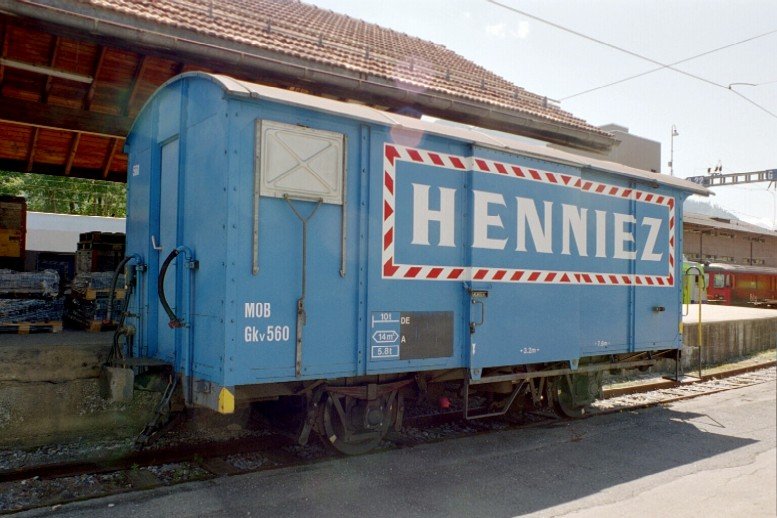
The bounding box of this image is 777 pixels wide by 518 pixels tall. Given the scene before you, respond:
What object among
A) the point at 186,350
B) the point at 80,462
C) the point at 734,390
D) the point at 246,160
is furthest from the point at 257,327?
the point at 734,390

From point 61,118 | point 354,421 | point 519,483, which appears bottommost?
point 519,483

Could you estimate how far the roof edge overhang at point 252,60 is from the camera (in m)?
6.95

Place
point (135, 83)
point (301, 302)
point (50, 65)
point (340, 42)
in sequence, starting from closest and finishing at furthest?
point (301, 302)
point (50, 65)
point (135, 83)
point (340, 42)

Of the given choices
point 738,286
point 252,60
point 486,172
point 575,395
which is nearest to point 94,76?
point 252,60

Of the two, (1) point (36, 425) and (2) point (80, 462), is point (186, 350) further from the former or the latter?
(1) point (36, 425)

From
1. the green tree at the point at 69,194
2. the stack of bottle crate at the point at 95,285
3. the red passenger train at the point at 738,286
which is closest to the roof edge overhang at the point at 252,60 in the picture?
the stack of bottle crate at the point at 95,285

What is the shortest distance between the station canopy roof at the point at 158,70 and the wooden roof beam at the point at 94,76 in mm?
27

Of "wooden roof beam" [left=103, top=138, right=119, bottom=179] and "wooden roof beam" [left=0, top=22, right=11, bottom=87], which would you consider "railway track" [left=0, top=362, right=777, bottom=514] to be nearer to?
"wooden roof beam" [left=0, top=22, right=11, bottom=87]

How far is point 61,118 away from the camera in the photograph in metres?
9.47

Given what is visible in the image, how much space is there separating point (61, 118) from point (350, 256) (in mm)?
6582

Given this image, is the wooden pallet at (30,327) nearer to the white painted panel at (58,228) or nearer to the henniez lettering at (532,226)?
the henniez lettering at (532,226)

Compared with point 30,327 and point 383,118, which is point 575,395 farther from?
point 30,327

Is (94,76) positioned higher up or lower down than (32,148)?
higher up

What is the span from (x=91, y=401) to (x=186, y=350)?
2.08m
